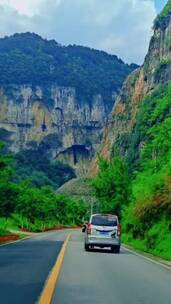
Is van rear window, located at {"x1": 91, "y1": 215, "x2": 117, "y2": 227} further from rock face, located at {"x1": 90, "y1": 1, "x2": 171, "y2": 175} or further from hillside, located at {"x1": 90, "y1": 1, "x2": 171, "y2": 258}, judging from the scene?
rock face, located at {"x1": 90, "y1": 1, "x2": 171, "y2": 175}

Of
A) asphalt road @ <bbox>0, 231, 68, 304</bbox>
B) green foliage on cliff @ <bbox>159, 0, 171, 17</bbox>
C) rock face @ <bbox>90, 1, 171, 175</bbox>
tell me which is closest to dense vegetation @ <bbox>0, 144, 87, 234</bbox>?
asphalt road @ <bbox>0, 231, 68, 304</bbox>

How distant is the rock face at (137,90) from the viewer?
13725 centimetres

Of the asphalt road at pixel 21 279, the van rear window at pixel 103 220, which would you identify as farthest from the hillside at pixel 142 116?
the asphalt road at pixel 21 279

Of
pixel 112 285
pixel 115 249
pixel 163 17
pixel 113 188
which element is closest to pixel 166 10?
pixel 163 17

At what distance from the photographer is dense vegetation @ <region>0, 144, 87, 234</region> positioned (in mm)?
43062

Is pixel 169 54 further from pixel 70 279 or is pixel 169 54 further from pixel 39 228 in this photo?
pixel 70 279

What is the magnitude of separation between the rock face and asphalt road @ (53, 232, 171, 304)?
110826 millimetres

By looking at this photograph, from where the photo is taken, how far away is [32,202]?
80.0m

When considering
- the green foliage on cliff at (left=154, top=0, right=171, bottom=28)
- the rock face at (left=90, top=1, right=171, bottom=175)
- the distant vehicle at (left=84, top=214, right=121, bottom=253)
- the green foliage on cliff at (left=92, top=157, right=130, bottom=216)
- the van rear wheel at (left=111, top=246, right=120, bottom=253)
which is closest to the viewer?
the distant vehicle at (left=84, top=214, right=121, bottom=253)

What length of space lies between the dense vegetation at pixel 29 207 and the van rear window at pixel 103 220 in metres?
11.0

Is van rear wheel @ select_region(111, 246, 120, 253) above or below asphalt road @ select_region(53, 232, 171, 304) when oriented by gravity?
above

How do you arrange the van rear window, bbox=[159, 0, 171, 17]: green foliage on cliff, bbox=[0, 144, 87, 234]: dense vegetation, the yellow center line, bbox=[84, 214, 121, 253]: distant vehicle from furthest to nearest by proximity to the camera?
bbox=[159, 0, 171, 17]: green foliage on cliff, bbox=[0, 144, 87, 234]: dense vegetation, the van rear window, bbox=[84, 214, 121, 253]: distant vehicle, the yellow center line

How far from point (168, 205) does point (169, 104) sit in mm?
30919

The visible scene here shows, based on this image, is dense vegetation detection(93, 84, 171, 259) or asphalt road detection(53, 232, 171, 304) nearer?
asphalt road detection(53, 232, 171, 304)
